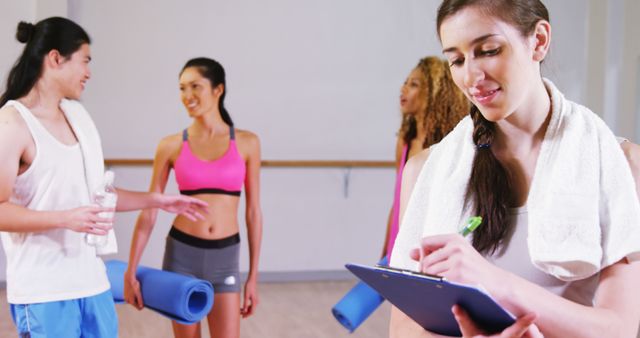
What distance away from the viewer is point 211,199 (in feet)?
10.7

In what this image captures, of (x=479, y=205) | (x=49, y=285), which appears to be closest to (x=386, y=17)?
(x=49, y=285)

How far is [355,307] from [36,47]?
4.45 ft

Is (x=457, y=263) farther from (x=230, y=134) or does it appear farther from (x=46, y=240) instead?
(x=230, y=134)

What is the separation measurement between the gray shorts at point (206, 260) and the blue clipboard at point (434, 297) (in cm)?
210

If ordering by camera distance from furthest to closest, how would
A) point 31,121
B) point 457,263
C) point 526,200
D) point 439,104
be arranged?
1. point 439,104
2. point 31,121
3. point 526,200
4. point 457,263

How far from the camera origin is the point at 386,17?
6.89m

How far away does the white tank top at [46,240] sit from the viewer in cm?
226

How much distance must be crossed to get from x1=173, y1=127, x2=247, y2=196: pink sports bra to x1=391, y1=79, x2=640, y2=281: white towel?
6.76 feet

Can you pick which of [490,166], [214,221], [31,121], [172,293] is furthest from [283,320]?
[490,166]

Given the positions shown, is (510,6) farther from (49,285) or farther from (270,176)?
(270,176)

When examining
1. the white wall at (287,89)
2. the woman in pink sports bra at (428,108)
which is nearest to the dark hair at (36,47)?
the woman in pink sports bra at (428,108)

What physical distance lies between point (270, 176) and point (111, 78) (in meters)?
1.56

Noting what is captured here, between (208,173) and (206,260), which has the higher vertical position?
(208,173)

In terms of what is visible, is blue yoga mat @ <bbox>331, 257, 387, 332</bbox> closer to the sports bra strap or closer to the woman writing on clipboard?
the sports bra strap
